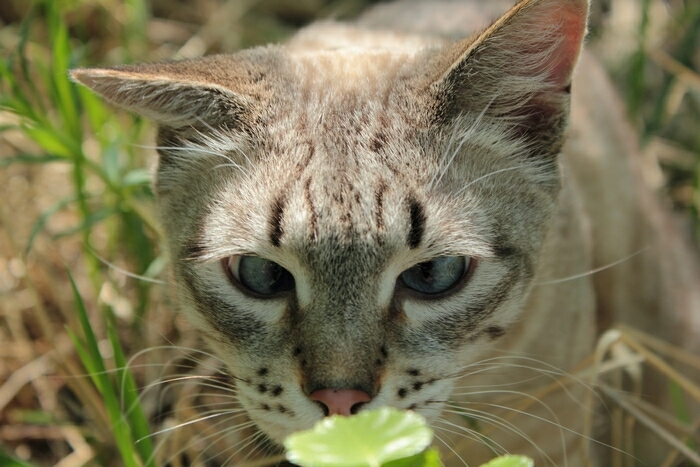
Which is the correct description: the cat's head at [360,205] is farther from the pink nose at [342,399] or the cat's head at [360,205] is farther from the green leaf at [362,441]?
the green leaf at [362,441]

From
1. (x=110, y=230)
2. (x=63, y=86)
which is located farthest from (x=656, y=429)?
(x=63, y=86)

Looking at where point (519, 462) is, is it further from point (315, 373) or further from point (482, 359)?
point (482, 359)

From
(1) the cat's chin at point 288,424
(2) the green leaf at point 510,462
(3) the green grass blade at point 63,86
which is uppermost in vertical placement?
(3) the green grass blade at point 63,86

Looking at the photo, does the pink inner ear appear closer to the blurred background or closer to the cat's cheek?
the cat's cheek

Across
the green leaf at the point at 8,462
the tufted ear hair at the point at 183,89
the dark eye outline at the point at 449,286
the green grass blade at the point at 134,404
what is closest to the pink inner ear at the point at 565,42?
the dark eye outline at the point at 449,286

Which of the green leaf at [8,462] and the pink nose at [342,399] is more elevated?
the pink nose at [342,399]

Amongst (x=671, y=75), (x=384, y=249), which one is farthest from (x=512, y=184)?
(x=671, y=75)

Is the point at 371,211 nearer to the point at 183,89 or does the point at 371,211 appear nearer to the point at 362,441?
the point at 183,89
